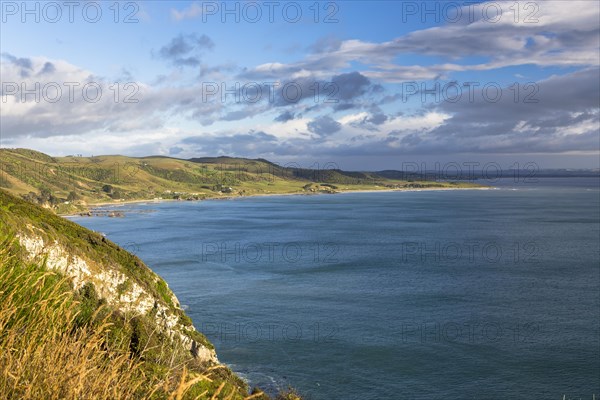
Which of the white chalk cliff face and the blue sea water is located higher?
the white chalk cliff face

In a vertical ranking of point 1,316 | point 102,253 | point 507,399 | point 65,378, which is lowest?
point 507,399

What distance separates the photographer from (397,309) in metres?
61.8

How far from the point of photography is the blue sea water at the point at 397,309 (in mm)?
42219

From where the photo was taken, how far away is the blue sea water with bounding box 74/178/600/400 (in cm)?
4222

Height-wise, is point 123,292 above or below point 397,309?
above

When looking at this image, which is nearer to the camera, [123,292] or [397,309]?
[123,292]

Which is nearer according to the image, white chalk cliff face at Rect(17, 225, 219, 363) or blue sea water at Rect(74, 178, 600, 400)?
white chalk cliff face at Rect(17, 225, 219, 363)

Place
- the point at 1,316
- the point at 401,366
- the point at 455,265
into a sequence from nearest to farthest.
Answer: the point at 1,316
the point at 401,366
the point at 455,265

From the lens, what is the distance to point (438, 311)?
61062 millimetres

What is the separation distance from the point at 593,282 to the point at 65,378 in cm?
8549

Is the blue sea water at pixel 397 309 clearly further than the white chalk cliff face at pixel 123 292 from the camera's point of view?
Yes

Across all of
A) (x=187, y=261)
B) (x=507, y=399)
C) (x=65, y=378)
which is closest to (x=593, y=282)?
(x=507, y=399)

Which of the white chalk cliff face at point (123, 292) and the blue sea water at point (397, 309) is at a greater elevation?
the white chalk cliff face at point (123, 292)

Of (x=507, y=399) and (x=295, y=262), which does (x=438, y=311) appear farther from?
(x=295, y=262)
